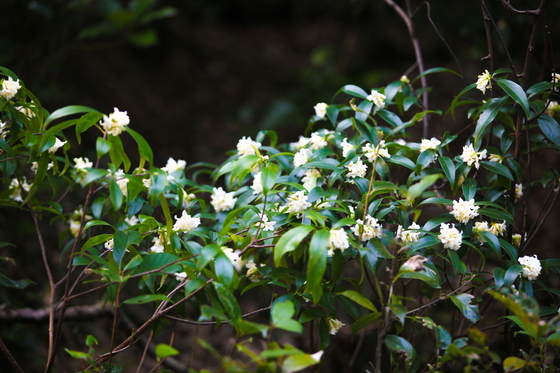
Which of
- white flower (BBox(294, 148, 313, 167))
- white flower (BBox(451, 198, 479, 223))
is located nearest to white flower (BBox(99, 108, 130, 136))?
white flower (BBox(294, 148, 313, 167))

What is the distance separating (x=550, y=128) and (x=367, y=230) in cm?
52

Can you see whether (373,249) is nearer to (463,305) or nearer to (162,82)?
(463,305)

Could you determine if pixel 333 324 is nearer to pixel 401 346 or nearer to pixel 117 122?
pixel 401 346

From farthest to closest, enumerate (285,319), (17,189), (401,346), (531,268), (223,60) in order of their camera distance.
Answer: (223,60) < (17,189) < (531,268) < (401,346) < (285,319)

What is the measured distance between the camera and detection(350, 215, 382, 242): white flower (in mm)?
823

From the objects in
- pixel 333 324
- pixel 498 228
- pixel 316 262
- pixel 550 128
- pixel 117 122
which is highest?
pixel 117 122

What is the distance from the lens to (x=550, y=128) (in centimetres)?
95

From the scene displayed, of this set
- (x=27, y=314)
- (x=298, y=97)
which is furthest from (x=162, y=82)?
(x=27, y=314)

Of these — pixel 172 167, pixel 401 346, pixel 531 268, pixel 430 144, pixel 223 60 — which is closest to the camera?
pixel 401 346

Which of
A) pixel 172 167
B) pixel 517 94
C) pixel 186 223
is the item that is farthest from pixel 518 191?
pixel 172 167

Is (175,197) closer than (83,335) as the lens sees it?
Yes

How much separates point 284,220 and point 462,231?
411 mm

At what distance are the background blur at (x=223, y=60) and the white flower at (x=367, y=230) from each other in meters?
Result: 1.54

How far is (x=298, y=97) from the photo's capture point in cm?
302
